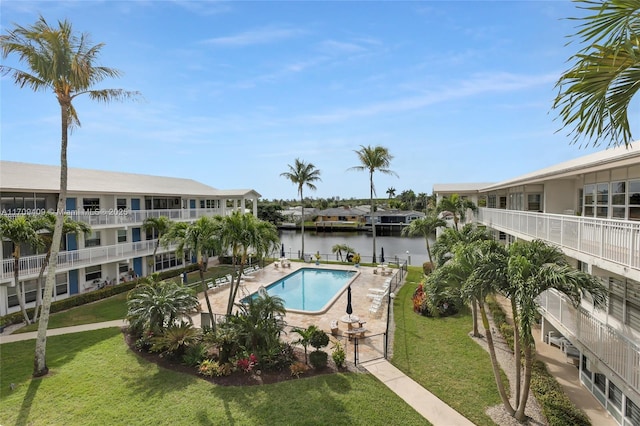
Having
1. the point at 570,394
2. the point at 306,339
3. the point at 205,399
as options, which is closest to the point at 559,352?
the point at 570,394

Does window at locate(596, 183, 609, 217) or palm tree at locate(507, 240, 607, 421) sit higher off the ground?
window at locate(596, 183, 609, 217)

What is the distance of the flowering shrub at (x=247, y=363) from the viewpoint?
11496 mm

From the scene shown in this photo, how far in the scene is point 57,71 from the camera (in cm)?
1104

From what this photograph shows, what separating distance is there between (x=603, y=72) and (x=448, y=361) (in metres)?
11.3

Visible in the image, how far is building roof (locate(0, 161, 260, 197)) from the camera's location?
59.2ft

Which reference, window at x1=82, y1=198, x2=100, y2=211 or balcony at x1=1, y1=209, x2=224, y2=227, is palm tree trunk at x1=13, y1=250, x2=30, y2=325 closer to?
balcony at x1=1, y1=209, x2=224, y2=227

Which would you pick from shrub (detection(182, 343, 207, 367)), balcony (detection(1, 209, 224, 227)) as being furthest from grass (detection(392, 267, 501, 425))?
balcony (detection(1, 209, 224, 227))

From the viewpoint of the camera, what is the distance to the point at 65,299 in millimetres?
18969

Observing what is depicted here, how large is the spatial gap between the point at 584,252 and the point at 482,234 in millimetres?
6585

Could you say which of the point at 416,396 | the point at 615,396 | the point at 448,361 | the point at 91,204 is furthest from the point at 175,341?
the point at 91,204

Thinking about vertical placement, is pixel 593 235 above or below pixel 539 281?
above

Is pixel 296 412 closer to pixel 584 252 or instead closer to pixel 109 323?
pixel 584 252

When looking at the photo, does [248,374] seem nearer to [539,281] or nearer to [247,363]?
[247,363]

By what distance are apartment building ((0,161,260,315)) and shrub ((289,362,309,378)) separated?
14961 millimetres
